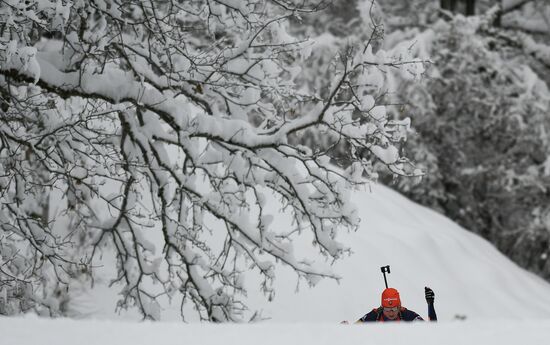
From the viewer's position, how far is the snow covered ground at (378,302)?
9.55ft

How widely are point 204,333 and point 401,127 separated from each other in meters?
3.04

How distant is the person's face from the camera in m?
4.88

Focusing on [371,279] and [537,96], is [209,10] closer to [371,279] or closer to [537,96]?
[371,279]

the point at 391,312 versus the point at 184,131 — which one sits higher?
the point at 184,131

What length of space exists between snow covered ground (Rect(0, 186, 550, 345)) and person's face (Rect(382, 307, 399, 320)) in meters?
0.31

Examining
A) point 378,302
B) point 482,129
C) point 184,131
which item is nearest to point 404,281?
point 378,302

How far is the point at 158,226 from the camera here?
27.6ft

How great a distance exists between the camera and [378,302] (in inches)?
299

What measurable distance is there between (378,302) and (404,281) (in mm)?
511

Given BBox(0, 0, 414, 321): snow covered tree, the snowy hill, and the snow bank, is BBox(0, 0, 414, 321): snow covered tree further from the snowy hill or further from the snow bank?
the snow bank

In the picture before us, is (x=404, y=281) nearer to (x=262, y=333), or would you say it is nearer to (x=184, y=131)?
(x=184, y=131)

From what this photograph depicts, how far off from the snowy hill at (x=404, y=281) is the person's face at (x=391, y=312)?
6.16 ft

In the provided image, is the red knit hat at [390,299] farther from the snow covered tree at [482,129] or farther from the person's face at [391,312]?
the snow covered tree at [482,129]

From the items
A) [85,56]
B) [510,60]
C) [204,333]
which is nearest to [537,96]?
[510,60]
